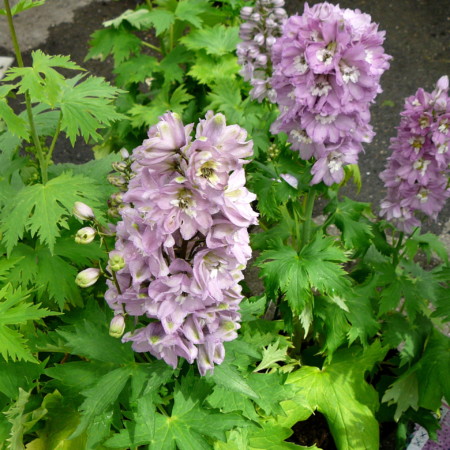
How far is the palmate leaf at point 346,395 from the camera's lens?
2377 mm

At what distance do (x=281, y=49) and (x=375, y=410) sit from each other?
1.57 meters

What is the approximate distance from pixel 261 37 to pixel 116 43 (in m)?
1.09

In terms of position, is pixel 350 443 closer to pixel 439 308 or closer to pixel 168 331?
pixel 439 308

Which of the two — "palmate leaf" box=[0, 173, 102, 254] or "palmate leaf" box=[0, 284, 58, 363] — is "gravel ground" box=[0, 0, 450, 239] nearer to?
"palmate leaf" box=[0, 173, 102, 254]

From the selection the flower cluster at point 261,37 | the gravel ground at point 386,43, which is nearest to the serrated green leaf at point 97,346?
the flower cluster at point 261,37

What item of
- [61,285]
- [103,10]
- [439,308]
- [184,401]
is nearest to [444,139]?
[439,308]

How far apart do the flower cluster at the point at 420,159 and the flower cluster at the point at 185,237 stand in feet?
3.87

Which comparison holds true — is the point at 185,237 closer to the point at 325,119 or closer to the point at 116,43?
the point at 325,119

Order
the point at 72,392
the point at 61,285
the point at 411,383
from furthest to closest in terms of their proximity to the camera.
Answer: the point at 411,383 < the point at 61,285 < the point at 72,392

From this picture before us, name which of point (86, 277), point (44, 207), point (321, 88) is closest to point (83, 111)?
point (44, 207)

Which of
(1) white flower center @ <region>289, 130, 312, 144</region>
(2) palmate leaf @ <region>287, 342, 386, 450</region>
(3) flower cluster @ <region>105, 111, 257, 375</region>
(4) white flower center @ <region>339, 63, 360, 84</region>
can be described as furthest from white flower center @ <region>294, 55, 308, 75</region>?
(2) palmate leaf @ <region>287, 342, 386, 450</region>

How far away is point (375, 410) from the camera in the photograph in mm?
2510

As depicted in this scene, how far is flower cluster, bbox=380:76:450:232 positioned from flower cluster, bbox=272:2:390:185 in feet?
0.92

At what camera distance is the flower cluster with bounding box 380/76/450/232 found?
2.25 meters
